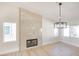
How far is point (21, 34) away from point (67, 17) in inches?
46.6

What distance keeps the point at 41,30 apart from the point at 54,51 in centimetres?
58

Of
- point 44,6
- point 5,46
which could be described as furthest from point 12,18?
point 44,6

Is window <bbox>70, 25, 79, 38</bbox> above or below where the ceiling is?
below

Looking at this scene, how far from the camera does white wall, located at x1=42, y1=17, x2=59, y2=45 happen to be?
2.28 metres

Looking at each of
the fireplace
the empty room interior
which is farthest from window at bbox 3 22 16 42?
the fireplace

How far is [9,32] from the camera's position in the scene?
2.27 meters

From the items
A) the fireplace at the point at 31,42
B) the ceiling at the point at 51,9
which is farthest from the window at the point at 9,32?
the ceiling at the point at 51,9

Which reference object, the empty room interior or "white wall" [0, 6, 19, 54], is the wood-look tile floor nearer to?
the empty room interior

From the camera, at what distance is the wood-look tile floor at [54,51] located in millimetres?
2082

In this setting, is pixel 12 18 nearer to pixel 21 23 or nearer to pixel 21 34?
pixel 21 23

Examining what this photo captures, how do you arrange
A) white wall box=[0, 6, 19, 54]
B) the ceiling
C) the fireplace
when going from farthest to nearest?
1. the fireplace
2. white wall box=[0, 6, 19, 54]
3. the ceiling

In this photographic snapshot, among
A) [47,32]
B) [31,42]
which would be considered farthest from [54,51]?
[31,42]

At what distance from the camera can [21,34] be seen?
238cm

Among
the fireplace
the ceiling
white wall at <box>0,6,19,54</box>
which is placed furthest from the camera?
the fireplace
